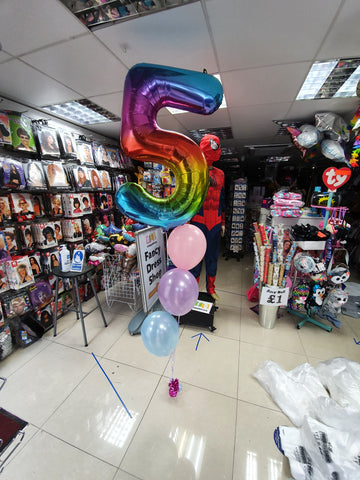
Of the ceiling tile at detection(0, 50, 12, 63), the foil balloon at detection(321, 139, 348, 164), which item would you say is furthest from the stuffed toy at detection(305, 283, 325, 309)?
the ceiling tile at detection(0, 50, 12, 63)

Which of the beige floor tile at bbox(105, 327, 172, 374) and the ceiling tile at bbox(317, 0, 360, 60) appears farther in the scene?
the beige floor tile at bbox(105, 327, 172, 374)

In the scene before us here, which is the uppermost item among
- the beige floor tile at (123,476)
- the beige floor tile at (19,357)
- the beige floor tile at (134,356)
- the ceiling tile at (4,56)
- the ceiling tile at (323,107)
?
the ceiling tile at (323,107)

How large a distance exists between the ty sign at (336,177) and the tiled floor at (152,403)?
5.54 feet

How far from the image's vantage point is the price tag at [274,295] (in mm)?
2028

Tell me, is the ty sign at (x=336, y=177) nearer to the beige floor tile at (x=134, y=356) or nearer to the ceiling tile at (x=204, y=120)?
the ceiling tile at (x=204, y=120)

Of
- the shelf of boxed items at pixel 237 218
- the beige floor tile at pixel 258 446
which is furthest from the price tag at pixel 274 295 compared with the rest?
the shelf of boxed items at pixel 237 218

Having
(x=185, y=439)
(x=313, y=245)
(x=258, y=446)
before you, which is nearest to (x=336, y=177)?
(x=313, y=245)

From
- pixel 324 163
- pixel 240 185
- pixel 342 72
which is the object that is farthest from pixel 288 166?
pixel 342 72

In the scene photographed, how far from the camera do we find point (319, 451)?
1061mm

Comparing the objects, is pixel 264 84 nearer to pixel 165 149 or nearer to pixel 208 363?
pixel 165 149

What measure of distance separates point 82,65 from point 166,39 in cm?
73

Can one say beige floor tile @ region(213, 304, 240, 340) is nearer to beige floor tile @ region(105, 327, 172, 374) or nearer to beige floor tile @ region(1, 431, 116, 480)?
beige floor tile @ region(105, 327, 172, 374)

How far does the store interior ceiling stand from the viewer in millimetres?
1037

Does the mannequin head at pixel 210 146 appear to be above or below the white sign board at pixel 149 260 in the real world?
above
